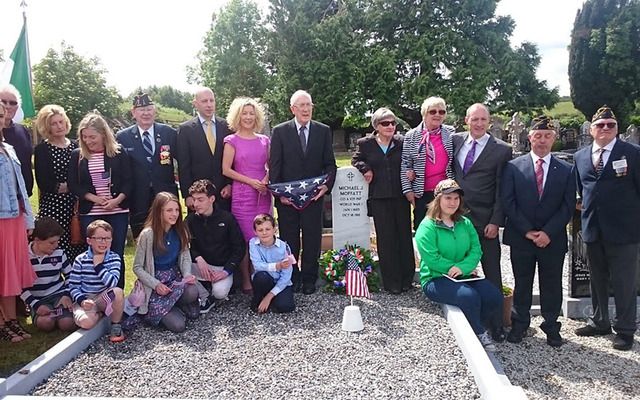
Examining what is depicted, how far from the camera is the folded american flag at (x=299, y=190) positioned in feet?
18.5

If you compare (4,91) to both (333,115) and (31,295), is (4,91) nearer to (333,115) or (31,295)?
(31,295)

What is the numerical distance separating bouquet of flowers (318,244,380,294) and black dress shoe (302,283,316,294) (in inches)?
6.2

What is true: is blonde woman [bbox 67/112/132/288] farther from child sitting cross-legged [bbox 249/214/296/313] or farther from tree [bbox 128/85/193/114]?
tree [bbox 128/85/193/114]

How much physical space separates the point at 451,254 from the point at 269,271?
1.86 meters

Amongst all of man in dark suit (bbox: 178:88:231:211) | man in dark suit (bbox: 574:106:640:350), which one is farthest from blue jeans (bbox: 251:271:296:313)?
man in dark suit (bbox: 574:106:640:350)

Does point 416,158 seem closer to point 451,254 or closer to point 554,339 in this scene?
point 451,254

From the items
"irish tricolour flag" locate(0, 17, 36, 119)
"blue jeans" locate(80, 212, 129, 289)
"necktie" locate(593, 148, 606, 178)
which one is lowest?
"blue jeans" locate(80, 212, 129, 289)

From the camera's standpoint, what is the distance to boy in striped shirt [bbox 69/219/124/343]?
4.70m

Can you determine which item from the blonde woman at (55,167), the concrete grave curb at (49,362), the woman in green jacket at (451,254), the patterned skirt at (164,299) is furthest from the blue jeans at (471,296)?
the blonde woman at (55,167)

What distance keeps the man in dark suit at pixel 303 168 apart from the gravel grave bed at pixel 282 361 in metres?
0.81

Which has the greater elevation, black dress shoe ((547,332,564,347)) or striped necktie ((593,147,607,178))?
striped necktie ((593,147,607,178))

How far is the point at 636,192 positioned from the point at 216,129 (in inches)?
175

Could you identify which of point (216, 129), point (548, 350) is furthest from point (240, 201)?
point (548, 350)

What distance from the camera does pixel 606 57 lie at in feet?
107
